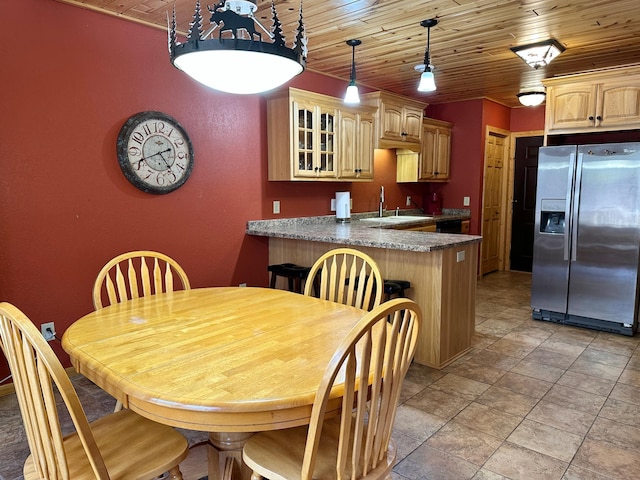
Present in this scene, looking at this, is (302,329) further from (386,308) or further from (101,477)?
(101,477)

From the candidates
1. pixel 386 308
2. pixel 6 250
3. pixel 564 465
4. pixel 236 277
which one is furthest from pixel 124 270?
pixel 564 465

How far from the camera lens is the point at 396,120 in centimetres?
500

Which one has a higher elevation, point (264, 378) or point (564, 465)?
point (264, 378)

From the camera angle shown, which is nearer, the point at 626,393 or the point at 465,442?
the point at 465,442

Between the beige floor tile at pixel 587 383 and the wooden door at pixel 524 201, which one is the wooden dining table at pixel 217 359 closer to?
the beige floor tile at pixel 587 383

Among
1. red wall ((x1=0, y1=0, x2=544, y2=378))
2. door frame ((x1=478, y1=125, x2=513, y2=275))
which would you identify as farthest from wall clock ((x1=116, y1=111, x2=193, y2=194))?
door frame ((x1=478, y1=125, x2=513, y2=275))

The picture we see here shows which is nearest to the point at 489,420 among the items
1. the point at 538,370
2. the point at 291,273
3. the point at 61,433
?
the point at 538,370

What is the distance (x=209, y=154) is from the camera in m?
3.66

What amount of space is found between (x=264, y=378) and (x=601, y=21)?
3438 millimetres

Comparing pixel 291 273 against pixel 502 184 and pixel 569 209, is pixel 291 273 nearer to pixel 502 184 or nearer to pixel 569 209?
pixel 569 209

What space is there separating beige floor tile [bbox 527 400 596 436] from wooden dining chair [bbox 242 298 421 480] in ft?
4.63

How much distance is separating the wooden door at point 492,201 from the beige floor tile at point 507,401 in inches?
140

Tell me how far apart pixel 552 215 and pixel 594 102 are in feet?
3.46

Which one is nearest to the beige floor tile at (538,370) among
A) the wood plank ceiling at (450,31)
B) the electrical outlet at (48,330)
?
the wood plank ceiling at (450,31)
